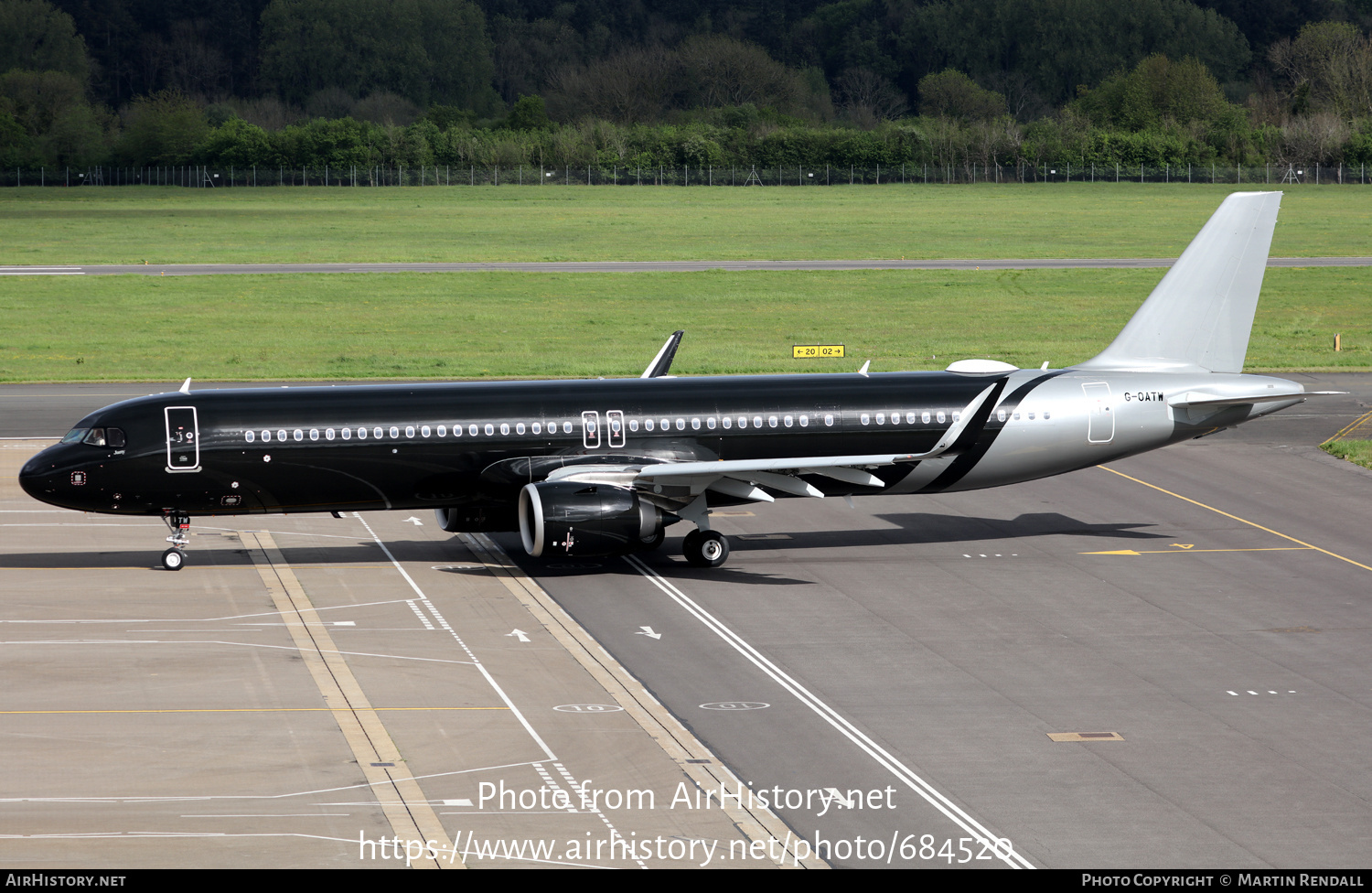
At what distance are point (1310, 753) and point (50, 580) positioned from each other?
27.6 metres

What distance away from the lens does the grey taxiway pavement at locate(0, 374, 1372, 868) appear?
21.5 m

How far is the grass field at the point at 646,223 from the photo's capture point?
120188 mm

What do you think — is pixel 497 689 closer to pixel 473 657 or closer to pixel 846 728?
pixel 473 657

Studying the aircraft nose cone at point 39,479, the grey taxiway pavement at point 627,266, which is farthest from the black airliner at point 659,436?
the grey taxiway pavement at point 627,266

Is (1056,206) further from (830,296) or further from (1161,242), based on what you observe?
(830,296)

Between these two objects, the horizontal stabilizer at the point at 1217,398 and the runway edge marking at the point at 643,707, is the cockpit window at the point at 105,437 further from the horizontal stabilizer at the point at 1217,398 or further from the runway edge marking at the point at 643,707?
the horizontal stabilizer at the point at 1217,398

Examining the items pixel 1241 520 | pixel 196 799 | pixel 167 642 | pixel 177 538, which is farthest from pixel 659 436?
pixel 196 799

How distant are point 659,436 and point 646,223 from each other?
108809 millimetres

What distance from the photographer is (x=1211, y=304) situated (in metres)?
41.8

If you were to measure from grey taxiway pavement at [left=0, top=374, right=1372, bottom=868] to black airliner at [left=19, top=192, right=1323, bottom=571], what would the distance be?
191cm

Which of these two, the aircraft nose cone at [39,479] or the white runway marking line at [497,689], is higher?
the aircraft nose cone at [39,479]

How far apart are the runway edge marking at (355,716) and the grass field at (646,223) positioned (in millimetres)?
82556

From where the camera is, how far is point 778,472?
37.2 meters

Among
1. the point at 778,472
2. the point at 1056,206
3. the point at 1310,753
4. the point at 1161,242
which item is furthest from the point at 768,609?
the point at 1056,206
